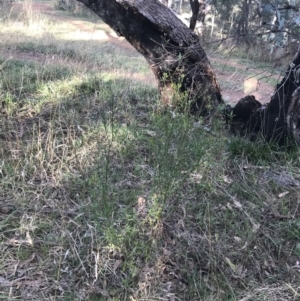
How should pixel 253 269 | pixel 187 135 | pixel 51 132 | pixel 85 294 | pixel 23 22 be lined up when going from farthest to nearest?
1. pixel 23 22
2. pixel 51 132
3. pixel 187 135
4. pixel 253 269
5. pixel 85 294

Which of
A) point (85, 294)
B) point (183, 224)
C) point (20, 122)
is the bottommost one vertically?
point (85, 294)

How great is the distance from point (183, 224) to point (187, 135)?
26.0 inches

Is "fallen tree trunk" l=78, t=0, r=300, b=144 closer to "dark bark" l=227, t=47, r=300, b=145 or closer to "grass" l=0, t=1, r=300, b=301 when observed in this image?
"dark bark" l=227, t=47, r=300, b=145

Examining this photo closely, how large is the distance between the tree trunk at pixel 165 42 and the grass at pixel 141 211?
58 centimetres

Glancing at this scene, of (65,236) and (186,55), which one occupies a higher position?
(186,55)

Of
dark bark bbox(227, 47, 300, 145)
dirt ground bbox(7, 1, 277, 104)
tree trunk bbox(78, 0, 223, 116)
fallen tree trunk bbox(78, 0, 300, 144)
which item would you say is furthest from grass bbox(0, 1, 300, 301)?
dirt ground bbox(7, 1, 277, 104)

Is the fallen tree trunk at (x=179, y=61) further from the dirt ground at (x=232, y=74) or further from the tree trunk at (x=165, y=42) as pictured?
the dirt ground at (x=232, y=74)

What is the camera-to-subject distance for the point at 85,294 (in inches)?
91.7

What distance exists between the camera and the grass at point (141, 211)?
2.45 meters

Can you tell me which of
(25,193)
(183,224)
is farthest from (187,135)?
(25,193)

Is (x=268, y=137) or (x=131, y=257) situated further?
(x=268, y=137)

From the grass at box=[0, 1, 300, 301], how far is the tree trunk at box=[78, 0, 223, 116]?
58 cm

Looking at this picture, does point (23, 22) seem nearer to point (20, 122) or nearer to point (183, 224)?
point (20, 122)

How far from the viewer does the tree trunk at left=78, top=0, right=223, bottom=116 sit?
421 cm
